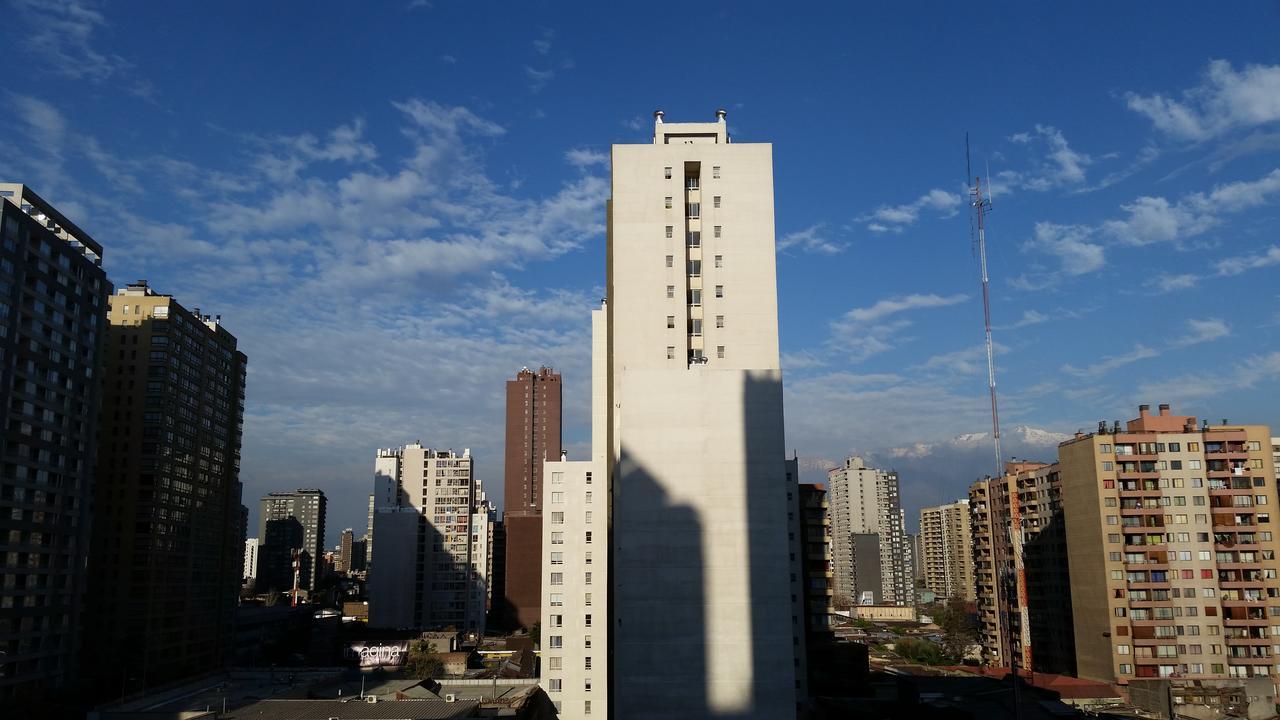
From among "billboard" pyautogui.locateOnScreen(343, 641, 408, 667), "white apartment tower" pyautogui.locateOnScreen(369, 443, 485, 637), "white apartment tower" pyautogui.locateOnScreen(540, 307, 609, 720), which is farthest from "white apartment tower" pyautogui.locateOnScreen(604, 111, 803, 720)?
"white apartment tower" pyautogui.locateOnScreen(369, 443, 485, 637)

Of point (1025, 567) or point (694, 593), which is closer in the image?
point (694, 593)

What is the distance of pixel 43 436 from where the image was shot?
263ft

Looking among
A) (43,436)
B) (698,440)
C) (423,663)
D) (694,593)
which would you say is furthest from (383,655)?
(698,440)

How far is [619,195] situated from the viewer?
54.2 meters

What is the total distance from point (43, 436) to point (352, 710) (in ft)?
145

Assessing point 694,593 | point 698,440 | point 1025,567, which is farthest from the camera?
point 1025,567

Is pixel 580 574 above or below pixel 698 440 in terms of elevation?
below

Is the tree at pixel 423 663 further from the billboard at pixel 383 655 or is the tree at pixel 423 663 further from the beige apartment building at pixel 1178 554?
the beige apartment building at pixel 1178 554

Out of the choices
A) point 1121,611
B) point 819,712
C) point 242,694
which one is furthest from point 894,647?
point 242,694

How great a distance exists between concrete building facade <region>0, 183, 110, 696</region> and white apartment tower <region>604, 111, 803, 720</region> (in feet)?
188

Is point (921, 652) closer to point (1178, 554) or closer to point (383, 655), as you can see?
point (1178, 554)

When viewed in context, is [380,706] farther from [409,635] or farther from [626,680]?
[409,635]

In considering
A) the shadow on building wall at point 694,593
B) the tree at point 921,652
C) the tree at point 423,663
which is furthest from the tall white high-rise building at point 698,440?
the tree at point 921,652

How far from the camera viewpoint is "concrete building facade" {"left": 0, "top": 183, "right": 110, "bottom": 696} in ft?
246
